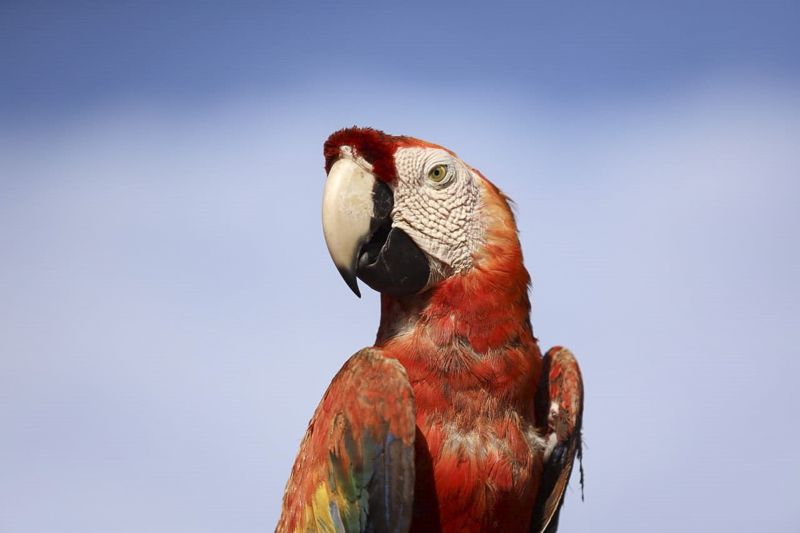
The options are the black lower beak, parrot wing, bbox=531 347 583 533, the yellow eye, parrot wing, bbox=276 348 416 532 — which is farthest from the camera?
parrot wing, bbox=531 347 583 533

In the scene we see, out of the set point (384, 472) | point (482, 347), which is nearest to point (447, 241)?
point (482, 347)

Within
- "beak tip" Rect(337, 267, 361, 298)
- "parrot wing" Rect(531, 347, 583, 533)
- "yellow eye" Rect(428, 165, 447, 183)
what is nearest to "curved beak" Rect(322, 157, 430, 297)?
"beak tip" Rect(337, 267, 361, 298)

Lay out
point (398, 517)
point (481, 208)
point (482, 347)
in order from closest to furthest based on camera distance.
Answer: point (398, 517) < point (482, 347) < point (481, 208)

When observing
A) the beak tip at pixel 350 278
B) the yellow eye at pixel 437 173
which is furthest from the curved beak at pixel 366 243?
the yellow eye at pixel 437 173

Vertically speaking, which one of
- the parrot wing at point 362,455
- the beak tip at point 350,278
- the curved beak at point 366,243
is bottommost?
the parrot wing at point 362,455

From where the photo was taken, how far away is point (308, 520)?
315 centimetres

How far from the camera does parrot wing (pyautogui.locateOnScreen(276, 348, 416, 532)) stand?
9.79ft

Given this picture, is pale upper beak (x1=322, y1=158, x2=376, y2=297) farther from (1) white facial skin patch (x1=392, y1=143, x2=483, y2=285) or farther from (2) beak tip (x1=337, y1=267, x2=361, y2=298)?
(1) white facial skin patch (x1=392, y1=143, x2=483, y2=285)

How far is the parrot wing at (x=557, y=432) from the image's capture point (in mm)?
3498

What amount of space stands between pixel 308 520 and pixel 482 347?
2.98ft

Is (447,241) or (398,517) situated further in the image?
(447,241)

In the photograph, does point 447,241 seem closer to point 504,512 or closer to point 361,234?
point 361,234

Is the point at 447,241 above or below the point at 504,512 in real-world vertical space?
above

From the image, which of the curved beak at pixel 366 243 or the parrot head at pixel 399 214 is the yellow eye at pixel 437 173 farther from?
the curved beak at pixel 366 243
